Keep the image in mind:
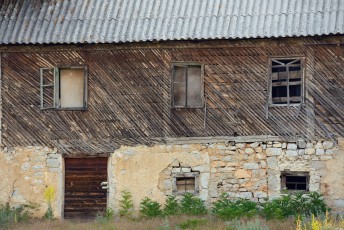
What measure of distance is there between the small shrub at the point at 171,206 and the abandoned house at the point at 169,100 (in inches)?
12.3

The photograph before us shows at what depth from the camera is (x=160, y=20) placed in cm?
2261

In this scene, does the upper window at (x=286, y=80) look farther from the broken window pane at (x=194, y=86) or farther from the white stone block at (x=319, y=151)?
the broken window pane at (x=194, y=86)

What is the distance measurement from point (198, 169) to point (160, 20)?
3.70m

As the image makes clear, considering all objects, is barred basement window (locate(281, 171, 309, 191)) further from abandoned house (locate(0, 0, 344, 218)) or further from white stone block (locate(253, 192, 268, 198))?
white stone block (locate(253, 192, 268, 198))

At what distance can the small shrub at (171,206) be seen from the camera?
21984mm

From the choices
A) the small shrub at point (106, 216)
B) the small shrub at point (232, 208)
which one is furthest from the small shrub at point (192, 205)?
the small shrub at point (106, 216)

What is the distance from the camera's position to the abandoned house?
71.8 feet

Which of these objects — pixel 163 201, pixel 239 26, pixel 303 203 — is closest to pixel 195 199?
pixel 163 201

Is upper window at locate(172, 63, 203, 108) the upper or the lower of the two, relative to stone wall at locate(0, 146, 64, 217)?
upper

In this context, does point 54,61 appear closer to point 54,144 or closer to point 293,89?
point 54,144

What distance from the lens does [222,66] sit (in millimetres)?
22359

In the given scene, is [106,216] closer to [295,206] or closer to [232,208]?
[232,208]

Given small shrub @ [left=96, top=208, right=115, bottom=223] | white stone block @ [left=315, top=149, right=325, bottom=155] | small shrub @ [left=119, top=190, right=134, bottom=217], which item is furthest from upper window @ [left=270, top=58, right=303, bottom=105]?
small shrub @ [left=96, top=208, right=115, bottom=223]

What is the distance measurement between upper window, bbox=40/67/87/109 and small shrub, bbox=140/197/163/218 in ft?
9.33
